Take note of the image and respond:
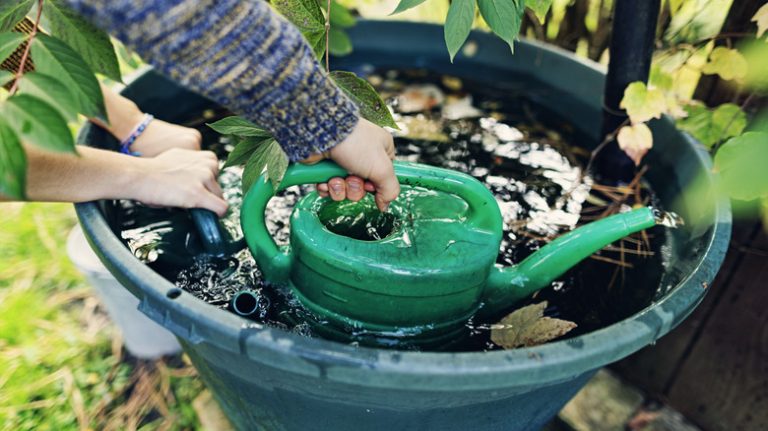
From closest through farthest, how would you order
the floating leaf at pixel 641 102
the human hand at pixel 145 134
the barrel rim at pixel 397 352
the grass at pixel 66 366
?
1. the barrel rim at pixel 397 352
2. the floating leaf at pixel 641 102
3. the human hand at pixel 145 134
4. the grass at pixel 66 366

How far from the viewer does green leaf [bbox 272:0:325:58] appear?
80 centimetres

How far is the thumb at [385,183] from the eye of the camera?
0.79 m

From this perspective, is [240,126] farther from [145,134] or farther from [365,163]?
[145,134]

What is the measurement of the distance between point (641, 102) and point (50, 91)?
100 cm

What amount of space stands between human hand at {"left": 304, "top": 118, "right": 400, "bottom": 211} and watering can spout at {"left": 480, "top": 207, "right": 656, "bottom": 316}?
260 millimetres

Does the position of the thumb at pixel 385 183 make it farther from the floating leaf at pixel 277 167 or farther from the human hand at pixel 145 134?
the human hand at pixel 145 134

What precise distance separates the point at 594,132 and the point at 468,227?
2.47 feet

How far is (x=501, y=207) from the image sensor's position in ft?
3.99

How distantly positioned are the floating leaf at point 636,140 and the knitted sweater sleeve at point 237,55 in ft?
2.26

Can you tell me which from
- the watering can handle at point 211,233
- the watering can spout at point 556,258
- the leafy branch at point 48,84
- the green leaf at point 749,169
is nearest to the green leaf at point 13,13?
the leafy branch at point 48,84

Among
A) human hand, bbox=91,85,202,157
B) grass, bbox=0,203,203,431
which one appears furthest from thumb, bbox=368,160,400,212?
grass, bbox=0,203,203,431

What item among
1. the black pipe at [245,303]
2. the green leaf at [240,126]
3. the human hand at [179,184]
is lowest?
the black pipe at [245,303]

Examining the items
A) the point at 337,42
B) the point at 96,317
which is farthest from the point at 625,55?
the point at 96,317

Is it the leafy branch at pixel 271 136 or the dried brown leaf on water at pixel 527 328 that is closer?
the leafy branch at pixel 271 136
